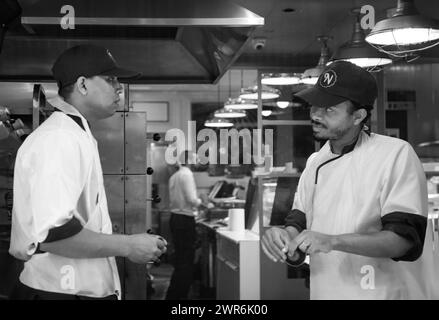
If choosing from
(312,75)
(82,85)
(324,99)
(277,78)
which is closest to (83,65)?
(82,85)

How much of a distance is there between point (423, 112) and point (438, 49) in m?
1.26

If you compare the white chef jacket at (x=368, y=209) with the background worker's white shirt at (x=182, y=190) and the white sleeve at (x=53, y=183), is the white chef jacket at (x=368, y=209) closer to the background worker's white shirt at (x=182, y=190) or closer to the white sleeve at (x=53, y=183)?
the white sleeve at (x=53, y=183)

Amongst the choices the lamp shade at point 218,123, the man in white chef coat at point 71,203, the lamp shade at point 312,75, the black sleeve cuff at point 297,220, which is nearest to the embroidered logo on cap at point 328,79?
the black sleeve cuff at point 297,220

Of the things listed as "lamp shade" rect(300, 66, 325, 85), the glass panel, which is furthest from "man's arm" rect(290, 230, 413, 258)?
→ the glass panel

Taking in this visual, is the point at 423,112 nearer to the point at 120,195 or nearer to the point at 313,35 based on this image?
the point at 313,35

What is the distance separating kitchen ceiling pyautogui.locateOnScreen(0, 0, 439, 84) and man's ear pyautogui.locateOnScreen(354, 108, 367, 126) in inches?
15.9

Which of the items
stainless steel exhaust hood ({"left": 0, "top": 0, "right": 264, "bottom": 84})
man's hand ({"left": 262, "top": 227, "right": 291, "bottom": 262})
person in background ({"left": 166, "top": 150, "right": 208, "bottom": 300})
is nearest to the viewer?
man's hand ({"left": 262, "top": 227, "right": 291, "bottom": 262})

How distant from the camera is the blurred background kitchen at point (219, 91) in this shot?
1736 mm

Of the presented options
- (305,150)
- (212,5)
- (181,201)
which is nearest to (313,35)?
(305,150)

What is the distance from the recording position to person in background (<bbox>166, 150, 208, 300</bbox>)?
401 centimetres

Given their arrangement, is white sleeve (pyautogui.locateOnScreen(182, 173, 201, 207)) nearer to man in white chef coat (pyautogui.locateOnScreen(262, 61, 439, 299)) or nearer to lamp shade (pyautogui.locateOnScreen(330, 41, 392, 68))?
lamp shade (pyautogui.locateOnScreen(330, 41, 392, 68))

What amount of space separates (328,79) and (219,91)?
557cm

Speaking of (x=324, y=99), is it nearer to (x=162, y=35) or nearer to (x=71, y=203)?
(x=71, y=203)

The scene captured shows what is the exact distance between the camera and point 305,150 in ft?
14.0
